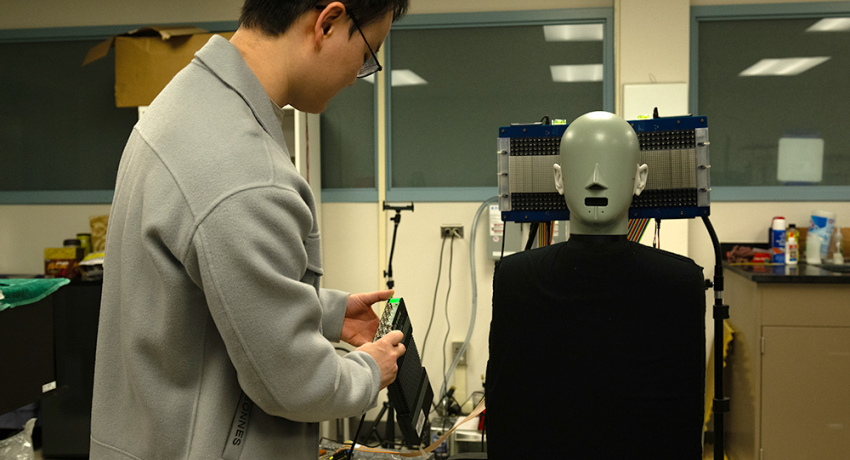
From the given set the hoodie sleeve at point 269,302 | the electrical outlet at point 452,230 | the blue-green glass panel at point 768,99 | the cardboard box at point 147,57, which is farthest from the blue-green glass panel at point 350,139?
the hoodie sleeve at point 269,302

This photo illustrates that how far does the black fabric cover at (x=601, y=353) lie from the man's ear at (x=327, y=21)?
0.70 metres

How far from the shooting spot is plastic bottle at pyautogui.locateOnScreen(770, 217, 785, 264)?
8.98 ft

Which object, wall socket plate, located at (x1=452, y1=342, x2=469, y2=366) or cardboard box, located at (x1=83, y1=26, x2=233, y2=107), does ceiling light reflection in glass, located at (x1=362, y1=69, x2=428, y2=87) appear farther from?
wall socket plate, located at (x1=452, y1=342, x2=469, y2=366)

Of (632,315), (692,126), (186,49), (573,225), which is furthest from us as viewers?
(186,49)

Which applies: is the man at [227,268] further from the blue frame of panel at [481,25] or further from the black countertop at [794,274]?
the blue frame of panel at [481,25]

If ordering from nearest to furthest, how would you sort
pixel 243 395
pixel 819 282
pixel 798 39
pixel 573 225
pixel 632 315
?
pixel 243 395, pixel 632 315, pixel 573 225, pixel 819 282, pixel 798 39

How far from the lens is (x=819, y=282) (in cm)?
226

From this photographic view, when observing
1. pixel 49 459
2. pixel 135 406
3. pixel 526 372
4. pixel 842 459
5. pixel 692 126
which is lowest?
pixel 49 459

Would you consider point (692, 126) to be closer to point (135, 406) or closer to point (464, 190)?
point (135, 406)

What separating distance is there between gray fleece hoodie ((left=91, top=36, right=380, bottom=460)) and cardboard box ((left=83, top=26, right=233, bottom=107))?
7.18 ft

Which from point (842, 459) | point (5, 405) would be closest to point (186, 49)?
point (5, 405)

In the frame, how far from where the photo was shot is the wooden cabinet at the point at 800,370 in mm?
2279

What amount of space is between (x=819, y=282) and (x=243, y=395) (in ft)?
7.78

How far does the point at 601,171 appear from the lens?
124cm
